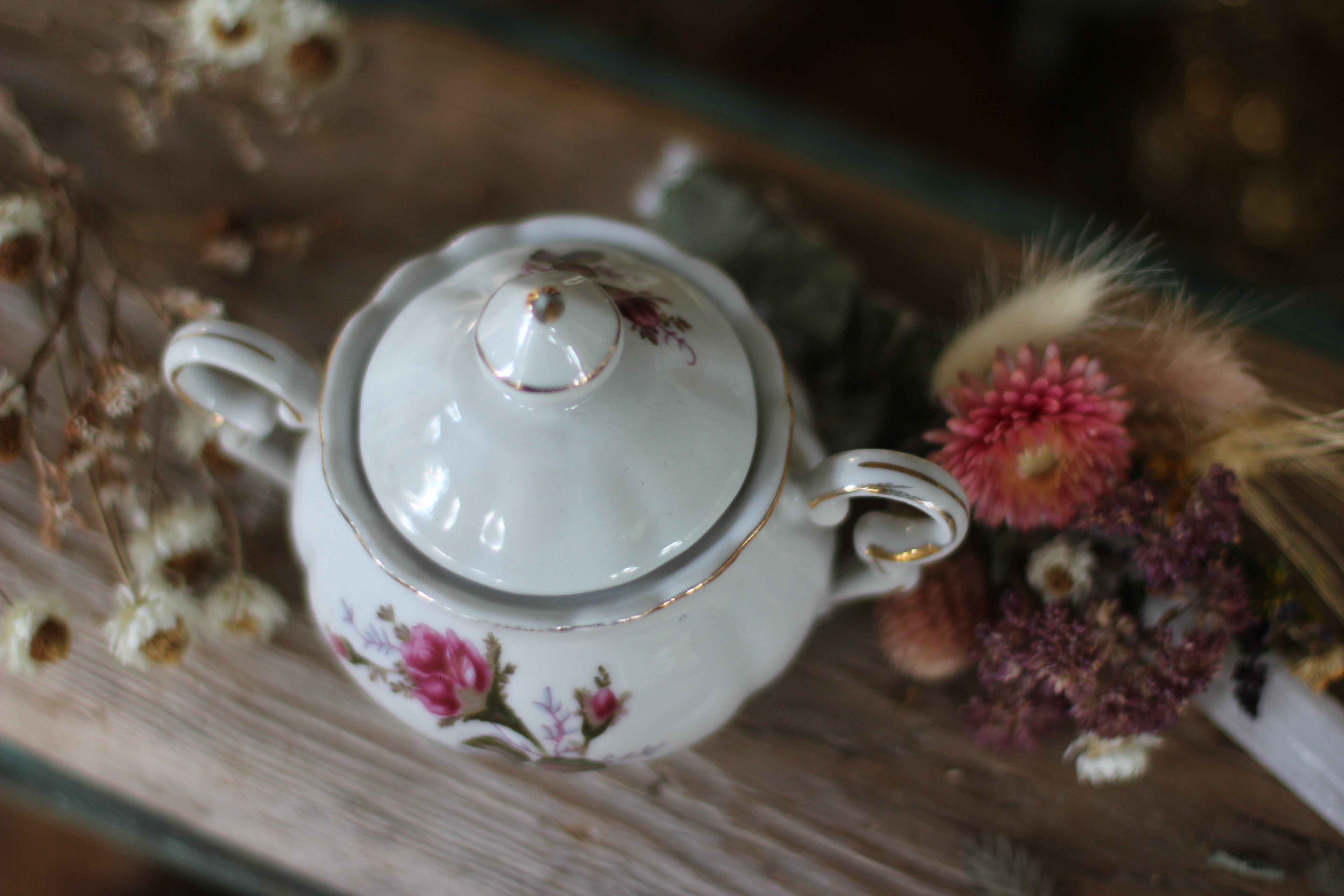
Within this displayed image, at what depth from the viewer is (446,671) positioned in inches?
17.0

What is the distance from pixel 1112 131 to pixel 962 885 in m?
1.35

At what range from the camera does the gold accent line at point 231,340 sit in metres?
0.42

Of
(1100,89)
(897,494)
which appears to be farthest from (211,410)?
(1100,89)

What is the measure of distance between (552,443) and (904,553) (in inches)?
7.8

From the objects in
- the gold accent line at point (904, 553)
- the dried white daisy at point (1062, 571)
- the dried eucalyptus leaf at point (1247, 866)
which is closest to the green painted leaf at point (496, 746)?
the gold accent line at point (904, 553)

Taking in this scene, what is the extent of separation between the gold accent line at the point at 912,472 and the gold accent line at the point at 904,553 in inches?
1.6

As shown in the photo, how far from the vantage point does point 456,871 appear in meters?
0.55

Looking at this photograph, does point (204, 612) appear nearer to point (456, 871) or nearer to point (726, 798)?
point (456, 871)

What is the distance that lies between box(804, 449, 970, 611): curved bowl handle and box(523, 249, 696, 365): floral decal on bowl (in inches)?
3.7

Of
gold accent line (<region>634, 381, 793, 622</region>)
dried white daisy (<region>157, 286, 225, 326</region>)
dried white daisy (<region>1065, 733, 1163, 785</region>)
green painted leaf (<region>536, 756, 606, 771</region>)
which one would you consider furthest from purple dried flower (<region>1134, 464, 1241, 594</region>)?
dried white daisy (<region>157, 286, 225, 326</region>)

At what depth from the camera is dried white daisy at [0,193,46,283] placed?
1.68 ft

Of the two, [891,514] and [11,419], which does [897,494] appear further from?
[11,419]

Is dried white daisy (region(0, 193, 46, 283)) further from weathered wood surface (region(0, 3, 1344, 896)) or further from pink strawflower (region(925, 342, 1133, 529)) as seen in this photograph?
pink strawflower (region(925, 342, 1133, 529))

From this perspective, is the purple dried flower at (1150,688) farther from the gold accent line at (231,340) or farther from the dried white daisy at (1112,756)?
the gold accent line at (231,340)
